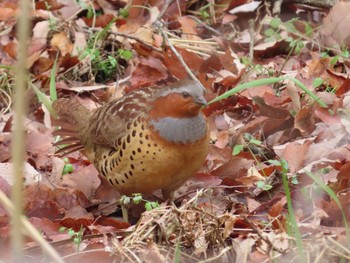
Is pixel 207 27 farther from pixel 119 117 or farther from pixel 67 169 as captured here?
pixel 119 117

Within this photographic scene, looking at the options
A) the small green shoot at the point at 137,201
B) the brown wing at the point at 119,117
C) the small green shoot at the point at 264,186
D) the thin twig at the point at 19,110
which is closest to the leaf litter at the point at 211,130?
the small green shoot at the point at 264,186

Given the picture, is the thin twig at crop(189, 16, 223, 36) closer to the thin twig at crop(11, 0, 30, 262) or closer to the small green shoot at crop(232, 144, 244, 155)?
the small green shoot at crop(232, 144, 244, 155)

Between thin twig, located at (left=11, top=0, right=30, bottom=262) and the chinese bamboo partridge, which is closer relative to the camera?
thin twig, located at (left=11, top=0, right=30, bottom=262)

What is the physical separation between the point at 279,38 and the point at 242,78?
655mm

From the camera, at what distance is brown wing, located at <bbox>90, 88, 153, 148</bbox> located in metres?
4.48

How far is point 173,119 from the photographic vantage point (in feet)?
14.0

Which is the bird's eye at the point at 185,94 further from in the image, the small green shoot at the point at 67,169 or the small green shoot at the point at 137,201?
the small green shoot at the point at 67,169

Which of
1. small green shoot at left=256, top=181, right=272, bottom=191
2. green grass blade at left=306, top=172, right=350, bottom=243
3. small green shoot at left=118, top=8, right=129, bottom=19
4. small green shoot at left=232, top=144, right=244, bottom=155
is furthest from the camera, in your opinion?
small green shoot at left=118, top=8, right=129, bottom=19

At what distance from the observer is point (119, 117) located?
4.55 meters

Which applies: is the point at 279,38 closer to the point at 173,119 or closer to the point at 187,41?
the point at 187,41

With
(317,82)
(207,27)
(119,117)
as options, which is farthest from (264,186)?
(207,27)

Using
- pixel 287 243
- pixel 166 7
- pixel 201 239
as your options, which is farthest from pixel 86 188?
pixel 166 7

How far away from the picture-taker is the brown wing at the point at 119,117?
4477mm

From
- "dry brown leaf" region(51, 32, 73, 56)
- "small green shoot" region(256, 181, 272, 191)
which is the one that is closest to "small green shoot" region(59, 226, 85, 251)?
"small green shoot" region(256, 181, 272, 191)
